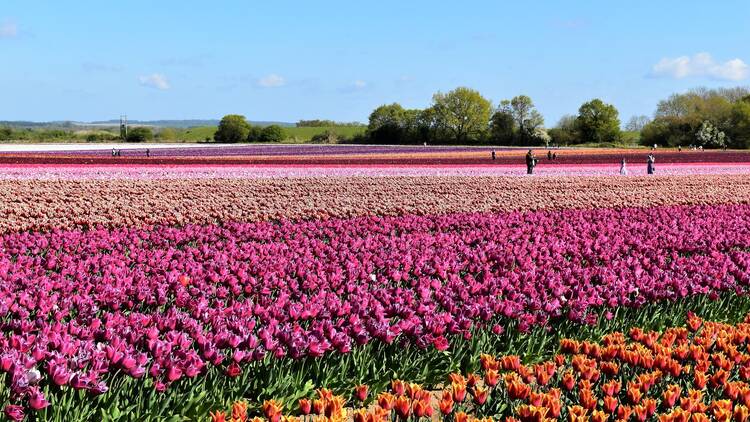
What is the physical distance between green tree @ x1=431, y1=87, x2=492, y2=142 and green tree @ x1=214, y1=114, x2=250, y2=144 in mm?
25521

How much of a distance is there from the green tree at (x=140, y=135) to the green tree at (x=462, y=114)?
37.9 meters

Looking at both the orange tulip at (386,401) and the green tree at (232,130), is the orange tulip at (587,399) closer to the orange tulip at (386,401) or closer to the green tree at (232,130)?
the orange tulip at (386,401)

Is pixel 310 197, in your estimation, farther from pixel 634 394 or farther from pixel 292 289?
pixel 634 394

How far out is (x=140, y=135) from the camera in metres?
92.8

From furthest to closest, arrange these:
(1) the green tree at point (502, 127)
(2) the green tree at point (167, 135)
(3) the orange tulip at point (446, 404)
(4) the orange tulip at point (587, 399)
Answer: (2) the green tree at point (167, 135) < (1) the green tree at point (502, 127) < (4) the orange tulip at point (587, 399) < (3) the orange tulip at point (446, 404)

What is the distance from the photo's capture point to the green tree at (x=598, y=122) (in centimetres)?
8450

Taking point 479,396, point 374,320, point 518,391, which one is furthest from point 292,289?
point 518,391

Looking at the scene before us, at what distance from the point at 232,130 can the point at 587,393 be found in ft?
309

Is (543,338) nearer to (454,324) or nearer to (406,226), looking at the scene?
(454,324)

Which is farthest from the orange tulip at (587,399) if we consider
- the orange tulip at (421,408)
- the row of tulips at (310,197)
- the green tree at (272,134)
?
the green tree at (272,134)

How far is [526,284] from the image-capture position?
6.61 meters

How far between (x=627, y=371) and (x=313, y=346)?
207 centimetres

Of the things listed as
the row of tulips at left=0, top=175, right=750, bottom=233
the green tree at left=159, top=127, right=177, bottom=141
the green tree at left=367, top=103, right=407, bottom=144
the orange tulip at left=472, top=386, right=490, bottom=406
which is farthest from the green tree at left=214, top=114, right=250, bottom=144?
the orange tulip at left=472, top=386, right=490, bottom=406

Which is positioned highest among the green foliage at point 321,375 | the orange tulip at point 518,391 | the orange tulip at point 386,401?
the orange tulip at point 386,401
